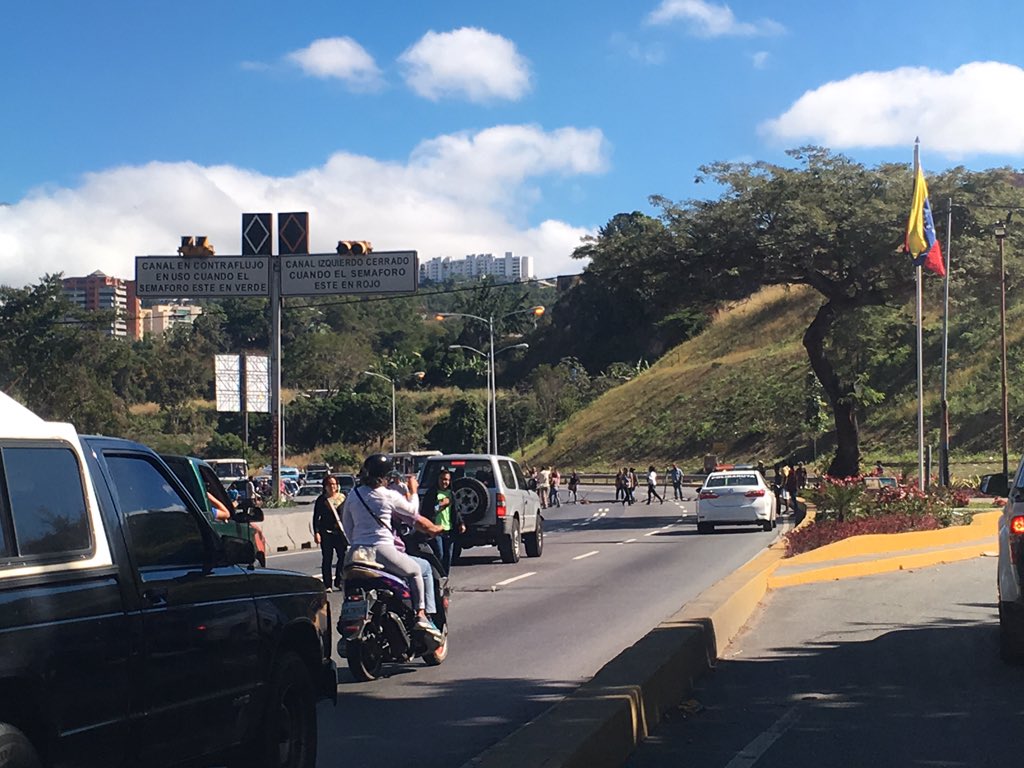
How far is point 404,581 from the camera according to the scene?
408 inches

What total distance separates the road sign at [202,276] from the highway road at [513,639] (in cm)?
1264

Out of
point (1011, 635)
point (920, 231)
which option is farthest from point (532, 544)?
point (1011, 635)

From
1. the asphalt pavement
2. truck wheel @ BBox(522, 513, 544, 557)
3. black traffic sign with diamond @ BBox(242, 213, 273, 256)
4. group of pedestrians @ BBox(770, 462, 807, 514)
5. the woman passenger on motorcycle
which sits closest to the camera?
the asphalt pavement

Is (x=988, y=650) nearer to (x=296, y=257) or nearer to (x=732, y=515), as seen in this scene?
(x=732, y=515)

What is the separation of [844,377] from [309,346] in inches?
2289

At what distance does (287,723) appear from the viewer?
6395 millimetres

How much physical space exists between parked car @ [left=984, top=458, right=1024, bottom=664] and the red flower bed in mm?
9598

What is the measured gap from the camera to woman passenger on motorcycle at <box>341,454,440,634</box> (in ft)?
33.8

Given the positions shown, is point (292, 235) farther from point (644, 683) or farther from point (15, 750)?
point (15, 750)

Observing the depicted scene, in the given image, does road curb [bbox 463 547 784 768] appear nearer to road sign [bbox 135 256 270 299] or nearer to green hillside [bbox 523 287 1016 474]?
road sign [bbox 135 256 270 299]

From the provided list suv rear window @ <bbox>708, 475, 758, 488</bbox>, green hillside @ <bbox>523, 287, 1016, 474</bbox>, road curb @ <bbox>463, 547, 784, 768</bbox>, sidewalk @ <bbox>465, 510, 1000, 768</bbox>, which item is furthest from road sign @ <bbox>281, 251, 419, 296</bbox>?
road curb @ <bbox>463, 547, 784, 768</bbox>

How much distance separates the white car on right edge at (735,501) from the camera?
101ft

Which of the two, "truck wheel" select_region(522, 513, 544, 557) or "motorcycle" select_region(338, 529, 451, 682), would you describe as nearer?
"motorcycle" select_region(338, 529, 451, 682)

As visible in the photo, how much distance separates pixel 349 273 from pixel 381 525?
2711cm
